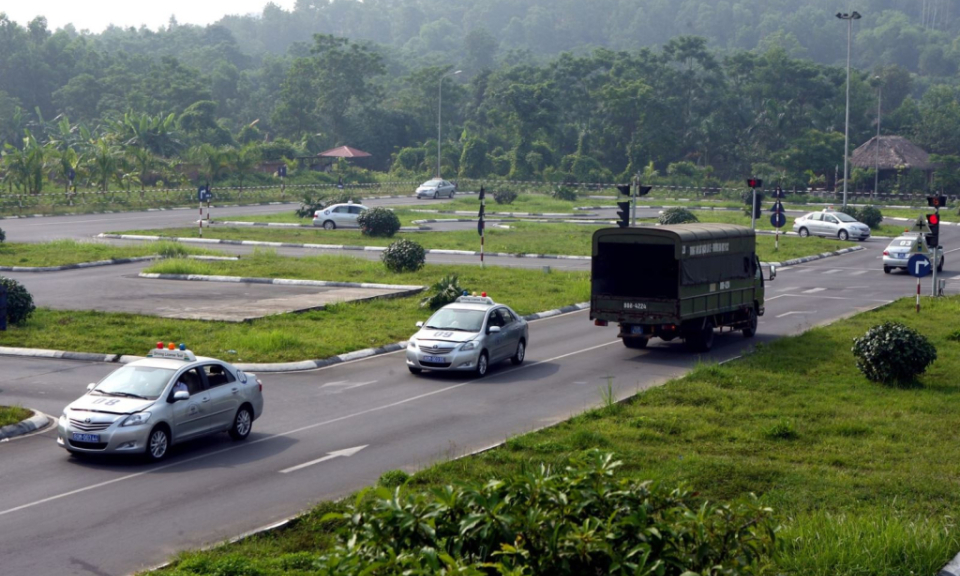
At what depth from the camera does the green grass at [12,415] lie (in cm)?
1798

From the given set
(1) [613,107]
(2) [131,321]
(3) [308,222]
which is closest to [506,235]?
(3) [308,222]

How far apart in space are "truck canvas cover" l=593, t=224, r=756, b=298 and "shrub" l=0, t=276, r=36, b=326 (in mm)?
14265

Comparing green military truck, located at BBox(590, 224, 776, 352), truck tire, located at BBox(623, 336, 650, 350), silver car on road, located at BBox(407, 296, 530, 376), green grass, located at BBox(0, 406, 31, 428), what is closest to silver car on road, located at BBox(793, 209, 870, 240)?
green military truck, located at BBox(590, 224, 776, 352)

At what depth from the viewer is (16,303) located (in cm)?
2784

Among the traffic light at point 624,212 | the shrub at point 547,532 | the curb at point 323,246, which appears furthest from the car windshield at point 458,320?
the curb at point 323,246

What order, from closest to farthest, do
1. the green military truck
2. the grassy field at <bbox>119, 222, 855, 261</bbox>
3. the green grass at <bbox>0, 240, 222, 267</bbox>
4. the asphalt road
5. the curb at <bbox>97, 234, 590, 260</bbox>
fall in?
1. the asphalt road
2. the green military truck
3. the green grass at <bbox>0, 240, 222, 267</bbox>
4. the curb at <bbox>97, 234, 590, 260</bbox>
5. the grassy field at <bbox>119, 222, 855, 261</bbox>

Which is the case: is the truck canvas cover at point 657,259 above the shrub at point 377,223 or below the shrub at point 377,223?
above

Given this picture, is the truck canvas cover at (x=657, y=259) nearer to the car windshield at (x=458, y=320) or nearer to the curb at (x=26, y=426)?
the car windshield at (x=458, y=320)

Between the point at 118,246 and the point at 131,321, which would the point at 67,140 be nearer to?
the point at 118,246

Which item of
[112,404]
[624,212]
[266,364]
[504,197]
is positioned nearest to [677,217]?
[624,212]

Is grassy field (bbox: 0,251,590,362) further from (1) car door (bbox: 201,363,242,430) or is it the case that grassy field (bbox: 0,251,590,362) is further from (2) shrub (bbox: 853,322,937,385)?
(2) shrub (bbox: 853,322,937,385)

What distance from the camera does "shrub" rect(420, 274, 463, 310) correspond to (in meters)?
30.7

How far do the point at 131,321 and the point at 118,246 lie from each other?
67.5ft

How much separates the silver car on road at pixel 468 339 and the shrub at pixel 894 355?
7.26 meters
